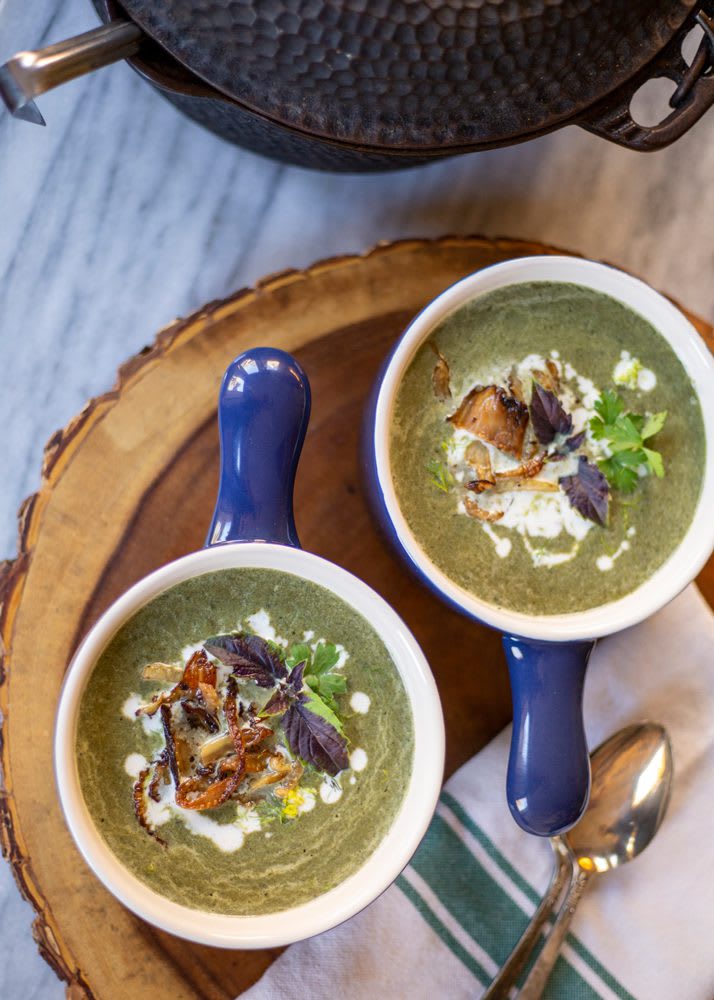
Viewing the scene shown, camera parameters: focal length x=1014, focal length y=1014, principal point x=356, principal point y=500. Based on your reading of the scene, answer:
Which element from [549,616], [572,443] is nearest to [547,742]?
[549,616]

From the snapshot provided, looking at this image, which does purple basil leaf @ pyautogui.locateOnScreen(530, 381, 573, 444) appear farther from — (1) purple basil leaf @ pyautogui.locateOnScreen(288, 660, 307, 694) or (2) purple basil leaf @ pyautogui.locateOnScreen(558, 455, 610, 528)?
(1) purple basil leaf @ pyautogui.locateOnScreen(288, 660, 307, 694)

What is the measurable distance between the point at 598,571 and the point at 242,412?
50cm

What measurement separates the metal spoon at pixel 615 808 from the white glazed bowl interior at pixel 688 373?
0.24 metres

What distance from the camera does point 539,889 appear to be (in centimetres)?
141

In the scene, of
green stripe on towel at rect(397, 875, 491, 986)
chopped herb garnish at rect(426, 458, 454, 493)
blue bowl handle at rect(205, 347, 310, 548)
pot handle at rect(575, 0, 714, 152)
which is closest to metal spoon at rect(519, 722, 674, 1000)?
green stripe on towel at rect(397, 875, 491, 986)

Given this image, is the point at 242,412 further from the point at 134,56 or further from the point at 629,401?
the point at 629,401

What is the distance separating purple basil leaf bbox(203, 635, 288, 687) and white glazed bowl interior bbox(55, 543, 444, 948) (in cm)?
8

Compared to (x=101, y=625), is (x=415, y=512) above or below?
above

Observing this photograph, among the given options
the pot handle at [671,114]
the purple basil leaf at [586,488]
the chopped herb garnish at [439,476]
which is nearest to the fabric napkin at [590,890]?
the purple basil leaf at [586,488]

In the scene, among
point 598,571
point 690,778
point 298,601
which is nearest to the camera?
point 298,601

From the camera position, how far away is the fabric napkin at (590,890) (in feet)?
4.47

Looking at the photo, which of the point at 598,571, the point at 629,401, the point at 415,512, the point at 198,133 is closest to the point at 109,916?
the point at 415,512

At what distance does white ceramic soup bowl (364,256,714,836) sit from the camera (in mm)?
1221

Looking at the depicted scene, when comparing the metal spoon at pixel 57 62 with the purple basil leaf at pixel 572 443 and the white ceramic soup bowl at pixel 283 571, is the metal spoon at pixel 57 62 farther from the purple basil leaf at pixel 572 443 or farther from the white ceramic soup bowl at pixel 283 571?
the purple basil leaf at pixel 572 443
